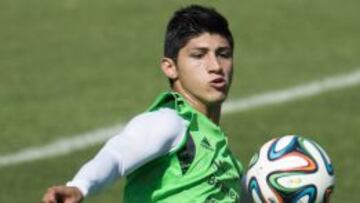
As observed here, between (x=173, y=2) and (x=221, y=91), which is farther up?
(x=173, y=2)

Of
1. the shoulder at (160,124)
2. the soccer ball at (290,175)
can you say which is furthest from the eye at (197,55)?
the soccer ball at (290,175)

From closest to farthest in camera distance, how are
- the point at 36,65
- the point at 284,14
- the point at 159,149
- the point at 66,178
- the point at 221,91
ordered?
the point at 159,149, the point at 221,91, the point at 66,178, the point at 36,65, the point at 284,14

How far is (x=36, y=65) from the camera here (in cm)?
1592

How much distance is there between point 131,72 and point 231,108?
4.93ft

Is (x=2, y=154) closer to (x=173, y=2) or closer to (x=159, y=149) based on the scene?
(x=173, y=2)

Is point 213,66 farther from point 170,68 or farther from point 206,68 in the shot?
point 170,68

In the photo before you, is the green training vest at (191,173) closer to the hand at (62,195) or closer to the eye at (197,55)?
the eye at (197,55)

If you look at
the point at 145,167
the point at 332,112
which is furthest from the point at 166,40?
the point at 332,112

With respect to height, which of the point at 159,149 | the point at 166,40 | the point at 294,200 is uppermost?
the point at 166,40

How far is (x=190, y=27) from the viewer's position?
7.29 meters

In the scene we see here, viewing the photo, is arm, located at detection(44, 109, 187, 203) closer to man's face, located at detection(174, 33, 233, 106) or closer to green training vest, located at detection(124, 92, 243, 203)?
green training vest, located at detection(124, 92, 243, 203)

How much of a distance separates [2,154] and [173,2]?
17.9 ft

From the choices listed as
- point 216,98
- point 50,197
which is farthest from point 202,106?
point 50,197

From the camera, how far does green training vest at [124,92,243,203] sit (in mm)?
6988
